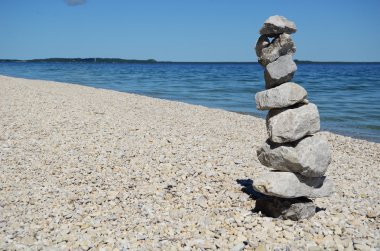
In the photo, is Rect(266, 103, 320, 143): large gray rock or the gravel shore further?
Rect(266, 103, 320, 143): large gray rock

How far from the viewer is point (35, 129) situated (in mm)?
11398

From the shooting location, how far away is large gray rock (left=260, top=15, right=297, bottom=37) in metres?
5.79

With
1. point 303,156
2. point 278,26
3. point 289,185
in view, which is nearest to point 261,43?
point 278,26

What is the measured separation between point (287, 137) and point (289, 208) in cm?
115

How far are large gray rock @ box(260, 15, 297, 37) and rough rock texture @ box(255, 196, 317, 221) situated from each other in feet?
8.67

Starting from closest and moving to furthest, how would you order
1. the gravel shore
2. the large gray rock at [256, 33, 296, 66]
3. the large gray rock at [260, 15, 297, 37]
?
the gravel shore, the large gray rock at [260, 15, 297, 37], the large gray rock at [256, 33, 296, 66]

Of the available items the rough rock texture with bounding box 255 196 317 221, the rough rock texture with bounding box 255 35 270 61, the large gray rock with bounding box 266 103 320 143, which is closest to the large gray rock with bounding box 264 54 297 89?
the rough rock texture with bounding box 255 35 270 61

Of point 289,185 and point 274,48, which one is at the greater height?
point 274,48

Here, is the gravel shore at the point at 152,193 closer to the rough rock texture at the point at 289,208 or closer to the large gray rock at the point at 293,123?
the rough rock texture at the point at 289,208

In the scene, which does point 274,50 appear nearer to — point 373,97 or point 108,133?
point 108,133

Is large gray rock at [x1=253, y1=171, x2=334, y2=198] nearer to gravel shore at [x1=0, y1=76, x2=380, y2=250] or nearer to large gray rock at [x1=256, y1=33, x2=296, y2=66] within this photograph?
gravel shore at [x1=0, y1=76, x2=380, y2=250]

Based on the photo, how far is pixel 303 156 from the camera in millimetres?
5844

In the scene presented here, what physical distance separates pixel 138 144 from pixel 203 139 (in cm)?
200

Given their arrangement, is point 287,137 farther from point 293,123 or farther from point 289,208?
point 289,208
